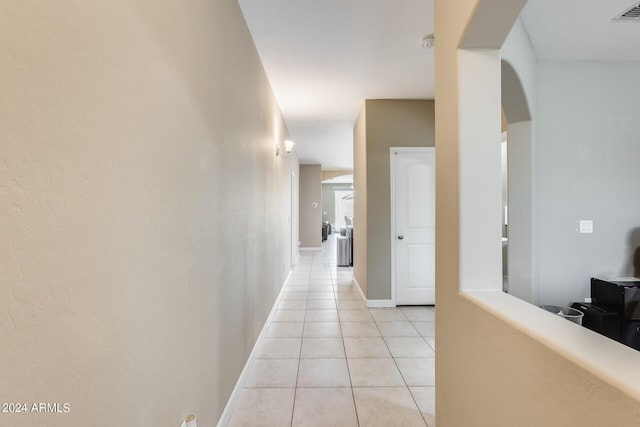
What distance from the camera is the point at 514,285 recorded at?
244cm

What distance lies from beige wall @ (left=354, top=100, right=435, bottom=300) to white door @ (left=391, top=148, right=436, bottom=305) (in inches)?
4.9

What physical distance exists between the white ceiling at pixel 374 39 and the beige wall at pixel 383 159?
0.29 metres

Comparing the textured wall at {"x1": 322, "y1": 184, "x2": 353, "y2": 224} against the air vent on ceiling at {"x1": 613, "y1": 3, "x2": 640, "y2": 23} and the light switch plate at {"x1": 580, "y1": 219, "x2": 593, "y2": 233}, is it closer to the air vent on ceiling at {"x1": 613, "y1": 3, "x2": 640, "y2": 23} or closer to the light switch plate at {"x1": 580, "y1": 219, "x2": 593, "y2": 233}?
the light switch plate at {"x1": 580, "y1": 219, "x2": 593, "y2": 233}

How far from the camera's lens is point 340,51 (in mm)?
2707

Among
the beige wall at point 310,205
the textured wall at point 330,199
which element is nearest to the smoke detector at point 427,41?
the beige wall at point 310,205

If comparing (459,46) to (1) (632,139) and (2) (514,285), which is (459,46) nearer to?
(2) (514,285)

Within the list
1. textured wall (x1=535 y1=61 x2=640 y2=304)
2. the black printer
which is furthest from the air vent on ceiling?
the black printer

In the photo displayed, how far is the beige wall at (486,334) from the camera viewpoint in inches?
29.4

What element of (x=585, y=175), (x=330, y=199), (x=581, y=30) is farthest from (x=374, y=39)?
(x=330, y=199)

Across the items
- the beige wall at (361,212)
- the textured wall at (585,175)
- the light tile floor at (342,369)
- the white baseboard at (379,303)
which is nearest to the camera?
the light tile floor at (342,369)

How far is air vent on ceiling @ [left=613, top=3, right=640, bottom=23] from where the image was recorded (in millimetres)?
1950

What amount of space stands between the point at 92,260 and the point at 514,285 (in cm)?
278

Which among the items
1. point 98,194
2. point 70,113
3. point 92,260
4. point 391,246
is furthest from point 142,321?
point 391,246

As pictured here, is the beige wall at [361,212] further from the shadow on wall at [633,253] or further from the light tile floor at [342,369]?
the shadow on wall at [633,253]
